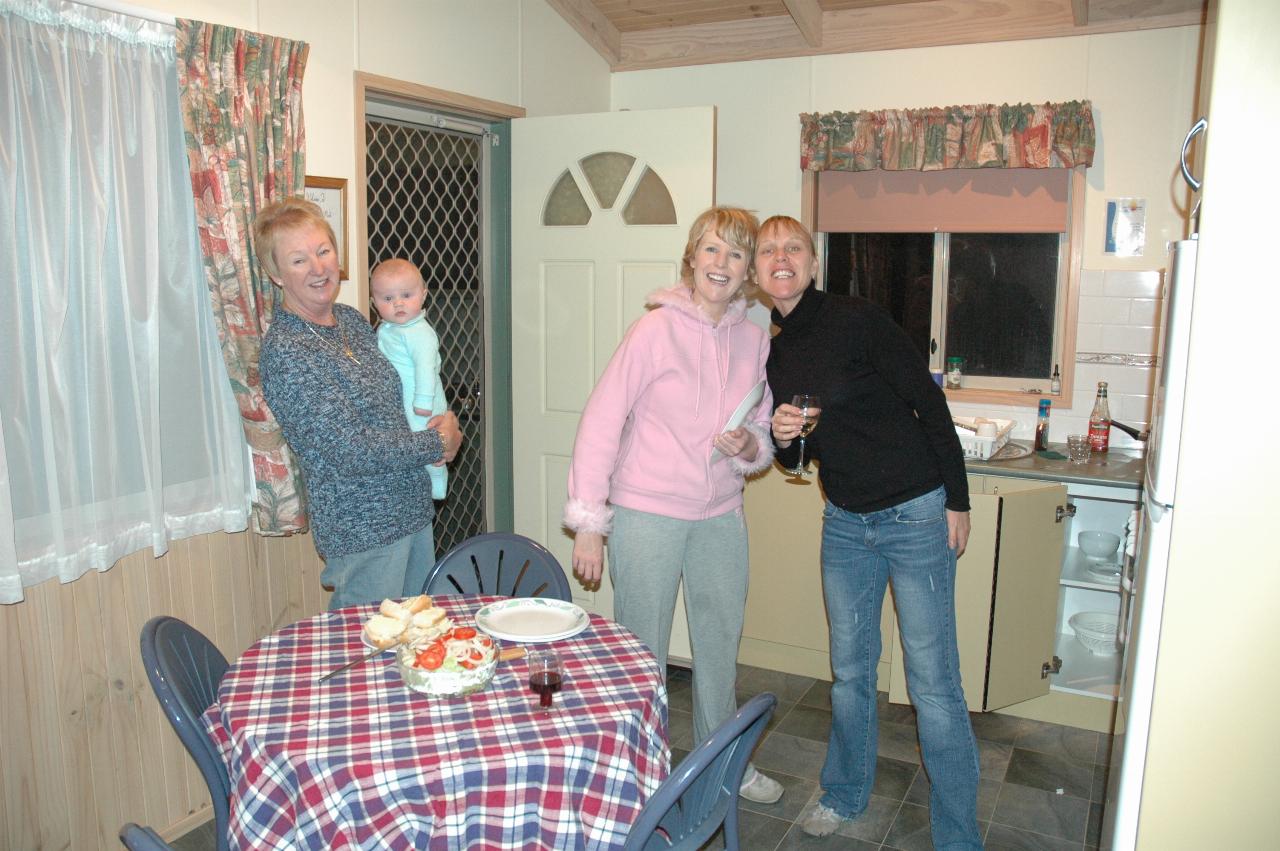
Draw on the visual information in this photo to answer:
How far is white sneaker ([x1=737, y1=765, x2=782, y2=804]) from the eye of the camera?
9.27ft

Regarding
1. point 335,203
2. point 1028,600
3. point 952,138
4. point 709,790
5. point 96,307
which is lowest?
point 1028,600

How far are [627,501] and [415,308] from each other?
862mm

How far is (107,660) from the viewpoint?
243 centimetres

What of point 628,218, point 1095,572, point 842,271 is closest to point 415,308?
point 628,218

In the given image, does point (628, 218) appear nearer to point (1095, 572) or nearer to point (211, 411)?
point (211, 411)

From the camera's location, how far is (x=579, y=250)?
3750 mm

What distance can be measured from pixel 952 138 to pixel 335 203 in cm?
217

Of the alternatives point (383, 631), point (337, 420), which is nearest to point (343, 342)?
point (337, 420)

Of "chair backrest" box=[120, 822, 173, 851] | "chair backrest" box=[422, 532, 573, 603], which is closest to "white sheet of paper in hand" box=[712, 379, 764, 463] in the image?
"chair backrest" box=[422, 532, 573, 603]

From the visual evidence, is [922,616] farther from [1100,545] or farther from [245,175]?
[245,175]

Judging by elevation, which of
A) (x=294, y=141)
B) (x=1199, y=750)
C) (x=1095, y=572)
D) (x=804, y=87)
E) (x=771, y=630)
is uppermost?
(x=804, y=87)

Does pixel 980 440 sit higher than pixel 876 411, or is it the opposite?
pixel 876 411

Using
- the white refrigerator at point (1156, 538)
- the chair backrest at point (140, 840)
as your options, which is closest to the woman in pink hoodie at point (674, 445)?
the white refrigerator at point (1156, 538)

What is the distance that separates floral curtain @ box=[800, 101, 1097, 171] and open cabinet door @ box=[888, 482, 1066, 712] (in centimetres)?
119
